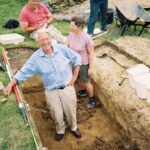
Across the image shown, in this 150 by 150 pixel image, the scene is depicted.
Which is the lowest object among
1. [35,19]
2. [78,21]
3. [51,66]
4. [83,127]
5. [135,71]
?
[83,127]

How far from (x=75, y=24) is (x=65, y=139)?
2.19 metres

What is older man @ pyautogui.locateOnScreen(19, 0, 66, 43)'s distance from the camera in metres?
9.15

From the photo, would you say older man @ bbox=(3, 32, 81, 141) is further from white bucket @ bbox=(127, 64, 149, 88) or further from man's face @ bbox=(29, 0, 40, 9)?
man's face @ bbox=(29, 0, 40, 9)

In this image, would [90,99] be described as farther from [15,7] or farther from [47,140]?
[15,7]

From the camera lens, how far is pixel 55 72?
20.5 ft

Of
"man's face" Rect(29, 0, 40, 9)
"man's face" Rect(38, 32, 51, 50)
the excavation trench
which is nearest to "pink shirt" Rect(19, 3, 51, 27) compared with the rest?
"man's face" Rect(29, 0, 40, 9)

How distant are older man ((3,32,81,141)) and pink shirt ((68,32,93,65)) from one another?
0.59m

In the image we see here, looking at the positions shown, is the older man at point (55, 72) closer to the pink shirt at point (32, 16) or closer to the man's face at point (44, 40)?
the man's face at point (44, 40)

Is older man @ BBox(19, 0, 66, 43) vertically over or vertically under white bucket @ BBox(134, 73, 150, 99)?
over

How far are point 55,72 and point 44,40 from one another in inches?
24.8

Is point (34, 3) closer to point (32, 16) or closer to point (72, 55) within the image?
point (32, 16)

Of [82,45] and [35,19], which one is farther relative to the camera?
[35,19]

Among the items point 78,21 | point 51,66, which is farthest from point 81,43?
point 51,66

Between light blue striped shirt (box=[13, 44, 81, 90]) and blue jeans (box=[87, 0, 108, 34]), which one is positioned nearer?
light blue striped shirt (box=[13, 44, 81, 90])
